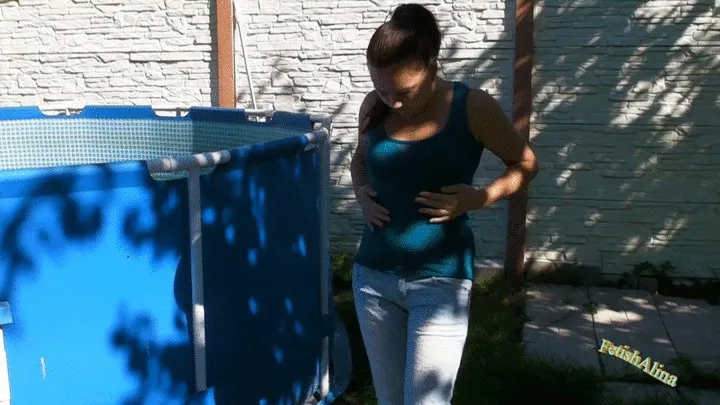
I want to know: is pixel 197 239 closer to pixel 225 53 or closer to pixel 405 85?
pixel 405 85

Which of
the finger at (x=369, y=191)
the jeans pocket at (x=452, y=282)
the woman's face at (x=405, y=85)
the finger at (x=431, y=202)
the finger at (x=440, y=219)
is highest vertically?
the woman's face at (x=405, y=85)

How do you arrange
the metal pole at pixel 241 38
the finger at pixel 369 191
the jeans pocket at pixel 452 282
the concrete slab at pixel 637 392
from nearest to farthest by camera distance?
1. the jeans pocket at pixel 452 282
2. the finger at pixel 369 191
3. the concrete slab at pixel 637 392
4. the metal pole at pixel 241 38

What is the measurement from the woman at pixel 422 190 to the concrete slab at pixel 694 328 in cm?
271

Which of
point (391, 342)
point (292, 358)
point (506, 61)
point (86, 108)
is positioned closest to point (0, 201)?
point (391, 342)

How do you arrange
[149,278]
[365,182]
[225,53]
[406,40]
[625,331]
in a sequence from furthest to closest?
1. [225,53]
2. [625,331]
3. [149,278]
4. [365,182]
5. [406,40]

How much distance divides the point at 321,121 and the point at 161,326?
168 centimetres

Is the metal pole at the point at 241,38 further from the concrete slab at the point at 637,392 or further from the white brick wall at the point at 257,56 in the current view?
the concrete slab at the point at 637,392

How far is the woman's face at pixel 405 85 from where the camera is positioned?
253 cm

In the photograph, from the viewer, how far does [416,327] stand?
2.67 m

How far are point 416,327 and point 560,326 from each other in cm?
313

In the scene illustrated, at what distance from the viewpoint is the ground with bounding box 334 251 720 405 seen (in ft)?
14.3

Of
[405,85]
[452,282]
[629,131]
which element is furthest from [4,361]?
[629,131]

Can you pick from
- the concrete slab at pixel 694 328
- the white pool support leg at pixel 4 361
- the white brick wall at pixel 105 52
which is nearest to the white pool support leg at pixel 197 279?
the white pool support leg at pixel 4 361

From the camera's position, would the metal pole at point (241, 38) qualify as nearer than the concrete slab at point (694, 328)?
No
